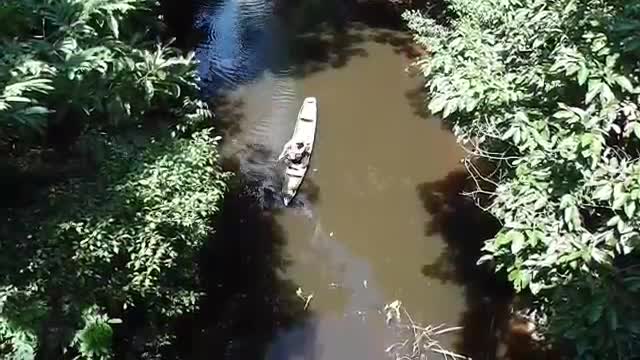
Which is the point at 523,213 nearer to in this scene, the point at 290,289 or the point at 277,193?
the point at 290,289

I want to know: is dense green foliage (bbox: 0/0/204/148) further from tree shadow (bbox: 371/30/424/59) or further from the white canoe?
tree shadow (bbox: 371/30/424/59)

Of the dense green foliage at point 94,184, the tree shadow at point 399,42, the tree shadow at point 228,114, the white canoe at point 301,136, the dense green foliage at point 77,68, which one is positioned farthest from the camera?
the tree shadow at point 399,42

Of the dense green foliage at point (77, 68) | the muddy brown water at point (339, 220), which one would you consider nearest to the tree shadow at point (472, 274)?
the muddy brown water at point (339, 220)

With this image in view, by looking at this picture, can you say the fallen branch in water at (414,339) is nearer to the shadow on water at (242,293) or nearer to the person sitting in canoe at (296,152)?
the shadow on water at (242,293)

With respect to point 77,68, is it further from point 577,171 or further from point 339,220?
point 577,171

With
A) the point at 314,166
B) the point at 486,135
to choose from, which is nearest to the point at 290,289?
the point at 314,166

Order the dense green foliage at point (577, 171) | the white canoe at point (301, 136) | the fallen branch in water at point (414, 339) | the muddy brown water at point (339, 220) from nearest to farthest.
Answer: the dense green foliage at point (577, 171) → the fallen branch in water at point (414, 339) → the muddy brown water at point (339, 220) → the white canoe at point (301, 136)
